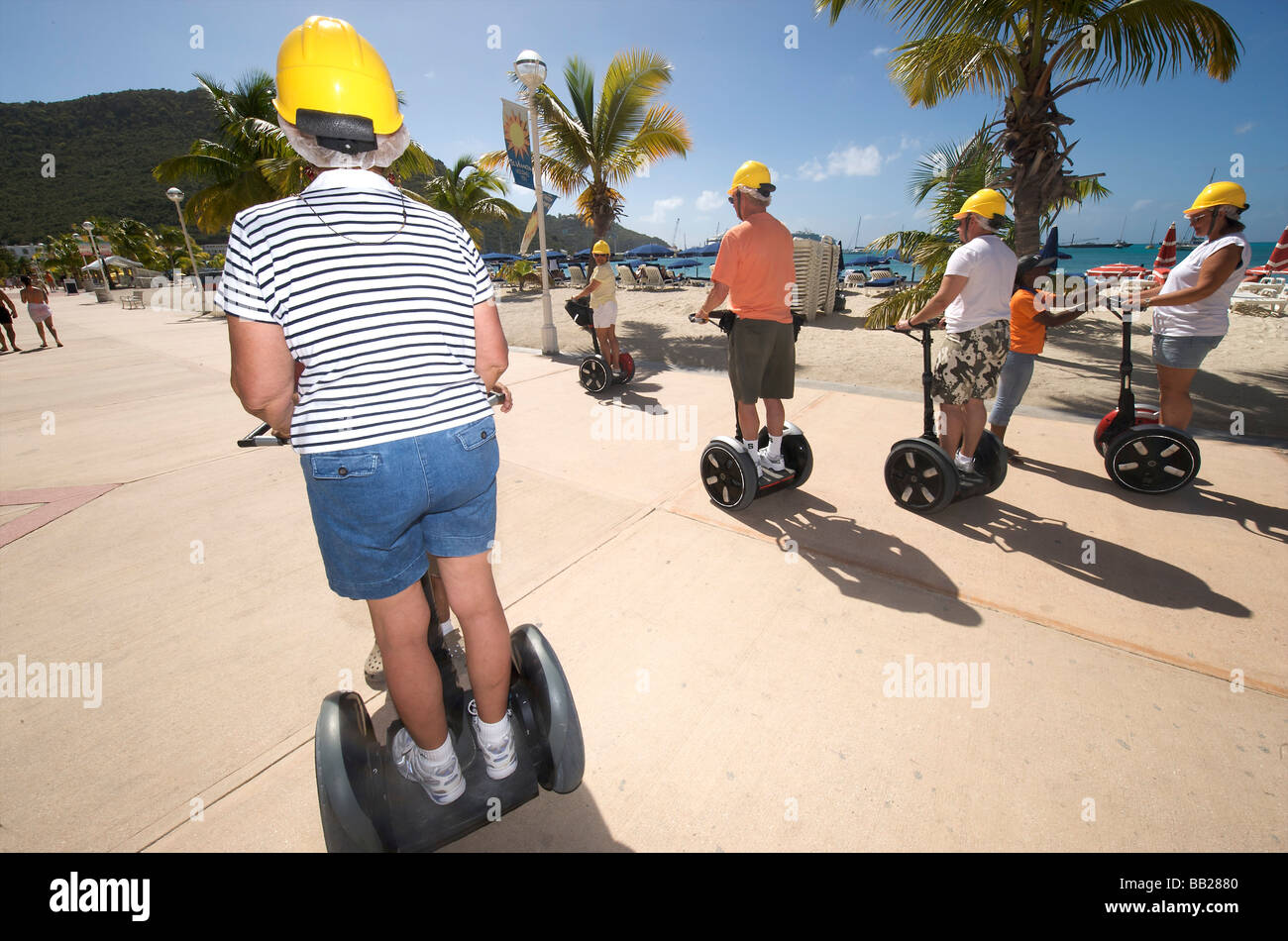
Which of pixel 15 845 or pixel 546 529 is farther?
pixel 546 529

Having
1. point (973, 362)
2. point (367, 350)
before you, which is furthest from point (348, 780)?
point (973, 362)

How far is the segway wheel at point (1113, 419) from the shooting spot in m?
4.10

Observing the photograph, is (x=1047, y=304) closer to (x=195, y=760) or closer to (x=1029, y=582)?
(x=1029, y=582)

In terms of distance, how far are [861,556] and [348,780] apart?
2743mm

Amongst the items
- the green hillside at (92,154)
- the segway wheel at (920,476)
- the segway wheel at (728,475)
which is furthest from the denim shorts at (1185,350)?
the green hillside at (92,154)

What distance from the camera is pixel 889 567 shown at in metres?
3.05

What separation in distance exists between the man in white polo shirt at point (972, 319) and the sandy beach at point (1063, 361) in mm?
1525

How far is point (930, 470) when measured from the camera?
351cm

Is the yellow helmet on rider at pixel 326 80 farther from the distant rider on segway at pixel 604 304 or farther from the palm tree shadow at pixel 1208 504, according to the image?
the distant rider on segway at pixel 604 304

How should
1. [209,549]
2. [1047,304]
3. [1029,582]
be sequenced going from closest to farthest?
[1029,582] < [209,549] < [1047,304]

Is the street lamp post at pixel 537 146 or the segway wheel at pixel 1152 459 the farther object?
the street lamp post at pixel 537 146

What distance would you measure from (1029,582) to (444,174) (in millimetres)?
28163

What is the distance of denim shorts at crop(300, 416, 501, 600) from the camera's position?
1.27 meters
